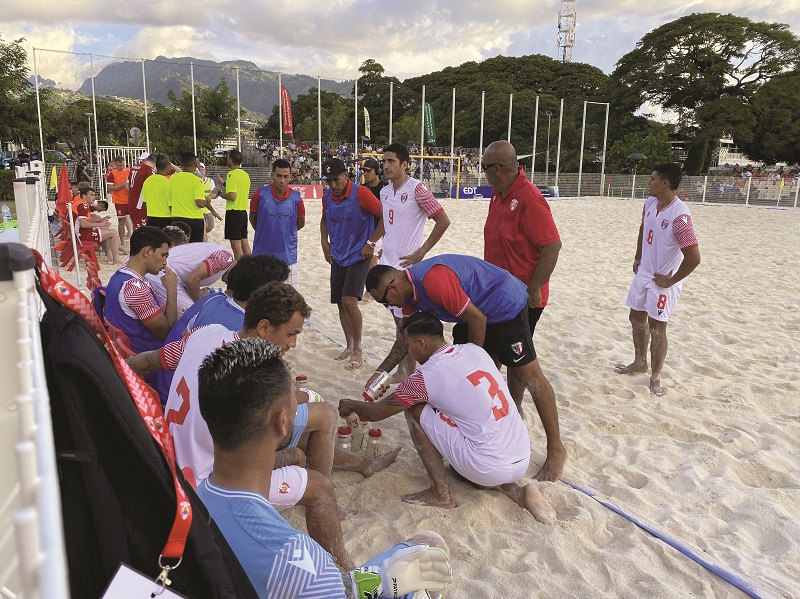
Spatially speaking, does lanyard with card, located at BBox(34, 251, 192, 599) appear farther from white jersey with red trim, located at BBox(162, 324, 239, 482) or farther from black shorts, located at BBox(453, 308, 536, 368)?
black shorts, located at BBox(453, 308, 536, 368)

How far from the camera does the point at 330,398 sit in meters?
4.57

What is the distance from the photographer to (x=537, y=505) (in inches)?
124

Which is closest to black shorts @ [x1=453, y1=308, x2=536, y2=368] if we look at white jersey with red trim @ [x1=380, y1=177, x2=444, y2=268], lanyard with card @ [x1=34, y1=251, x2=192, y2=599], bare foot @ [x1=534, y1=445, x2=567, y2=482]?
bare foot @ [x1=534, y1=445, x2=567, y2=482]

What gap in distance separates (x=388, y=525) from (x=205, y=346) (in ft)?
4.31

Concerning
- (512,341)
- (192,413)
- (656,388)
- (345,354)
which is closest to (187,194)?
(345,354)

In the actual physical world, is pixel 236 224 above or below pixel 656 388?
above

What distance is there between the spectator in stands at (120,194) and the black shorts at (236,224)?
2.89m

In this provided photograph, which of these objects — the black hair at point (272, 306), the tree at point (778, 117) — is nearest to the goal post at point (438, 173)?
the tree at point (778, 117)

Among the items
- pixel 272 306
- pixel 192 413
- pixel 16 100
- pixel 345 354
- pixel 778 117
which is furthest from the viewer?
pixel 778 117

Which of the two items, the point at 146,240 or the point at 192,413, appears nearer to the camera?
the point at 192,413

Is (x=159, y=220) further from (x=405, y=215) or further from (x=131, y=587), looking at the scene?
(x=131, y=587)

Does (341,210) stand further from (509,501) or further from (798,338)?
(798,338)

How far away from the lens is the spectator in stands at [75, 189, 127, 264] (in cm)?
857

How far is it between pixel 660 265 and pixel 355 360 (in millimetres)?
2758
